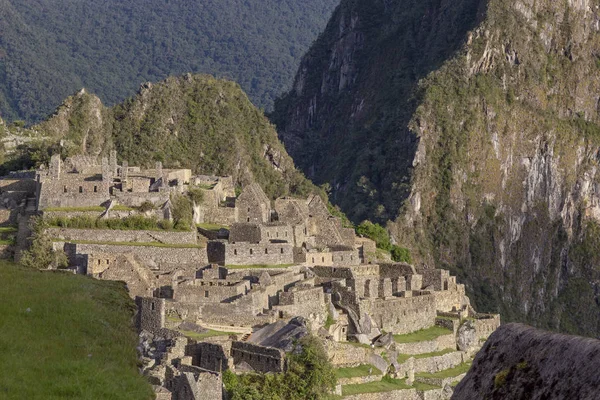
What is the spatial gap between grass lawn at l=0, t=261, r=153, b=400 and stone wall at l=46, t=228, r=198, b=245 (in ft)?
106

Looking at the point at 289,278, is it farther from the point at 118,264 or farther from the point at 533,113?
the point at 533,113

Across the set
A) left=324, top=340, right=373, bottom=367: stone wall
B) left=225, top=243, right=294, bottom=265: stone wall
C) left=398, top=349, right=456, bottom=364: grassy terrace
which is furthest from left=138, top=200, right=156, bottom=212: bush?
left=398, top=349, right=456, bottom=364: grassy terrace

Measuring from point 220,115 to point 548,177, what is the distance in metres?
72.9

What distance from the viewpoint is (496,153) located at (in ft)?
555

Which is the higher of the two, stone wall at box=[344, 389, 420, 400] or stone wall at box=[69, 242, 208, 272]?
stone wall at box=[69, 242, 208, 272]

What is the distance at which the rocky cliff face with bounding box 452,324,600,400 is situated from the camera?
8602 mm

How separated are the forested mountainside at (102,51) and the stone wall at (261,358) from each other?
292 feet

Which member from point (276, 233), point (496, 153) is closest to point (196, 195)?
point (276, 233)

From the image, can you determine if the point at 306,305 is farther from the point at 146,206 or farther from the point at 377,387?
the point at 146,206

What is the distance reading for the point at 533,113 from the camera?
172875mm

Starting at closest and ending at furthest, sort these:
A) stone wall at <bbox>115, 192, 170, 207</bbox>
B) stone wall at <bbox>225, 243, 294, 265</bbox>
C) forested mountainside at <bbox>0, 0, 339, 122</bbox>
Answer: stone wall at <bbox>225, 243, 294, 265</bbox> → stone wall at <bbox>115, 192, 170, 207</bbox> → forested mountainside at <bbox>0, 0, 339, 122</bbox>

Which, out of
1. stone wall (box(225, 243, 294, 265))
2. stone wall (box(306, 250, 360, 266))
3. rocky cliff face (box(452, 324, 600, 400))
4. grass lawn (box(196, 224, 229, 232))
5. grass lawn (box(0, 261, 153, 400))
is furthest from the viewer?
grass lawn (box(196, 224, 229, 232))

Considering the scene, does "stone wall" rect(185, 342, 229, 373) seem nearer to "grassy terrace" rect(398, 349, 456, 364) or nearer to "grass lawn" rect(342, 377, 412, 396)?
"grass lawn" rect(342, 377, 412, 396)

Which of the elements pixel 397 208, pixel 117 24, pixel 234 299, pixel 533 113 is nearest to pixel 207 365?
pixel 234 299
